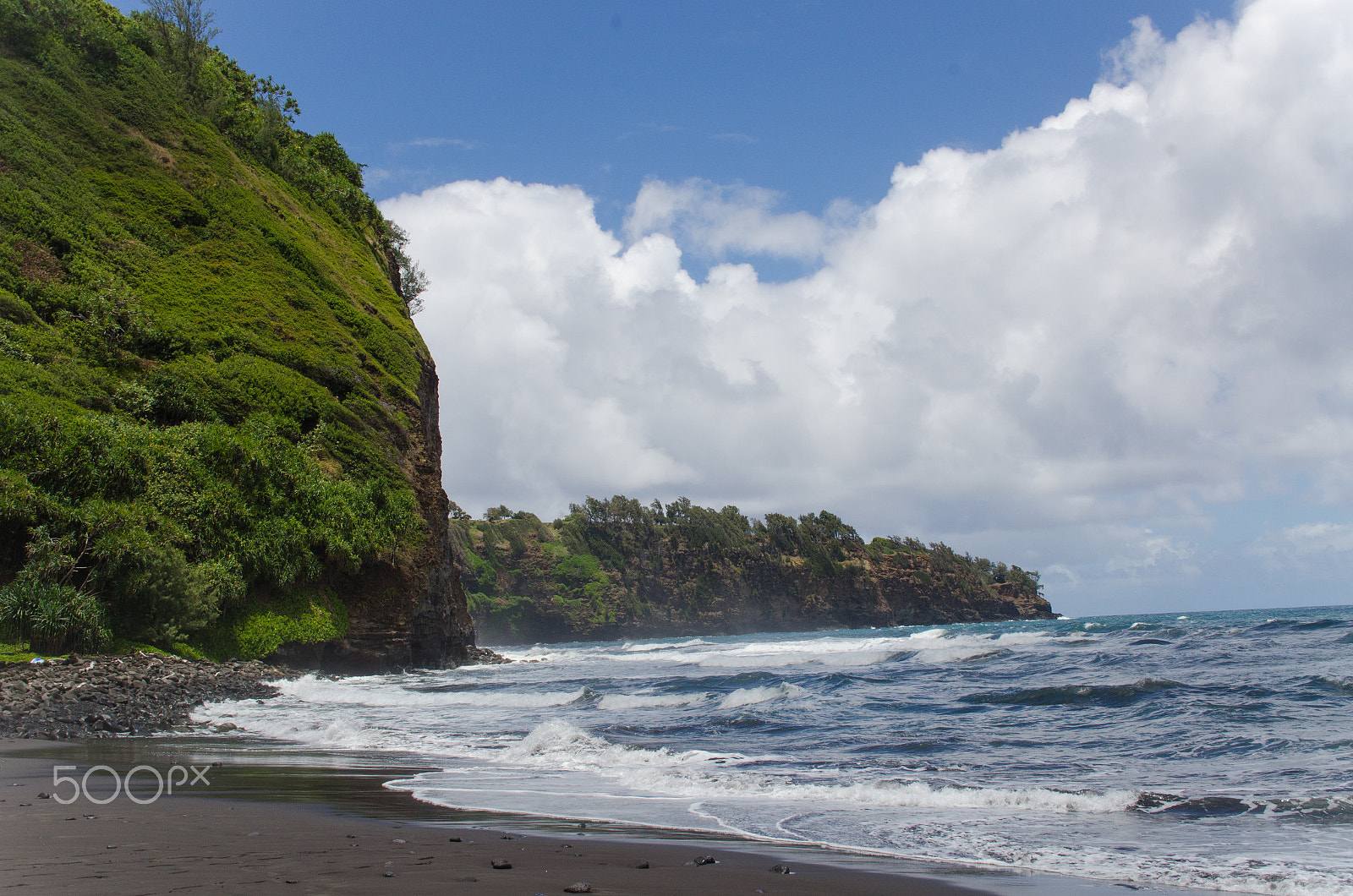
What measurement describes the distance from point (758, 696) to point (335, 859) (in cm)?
1356

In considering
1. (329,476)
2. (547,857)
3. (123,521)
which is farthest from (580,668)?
(547,857)

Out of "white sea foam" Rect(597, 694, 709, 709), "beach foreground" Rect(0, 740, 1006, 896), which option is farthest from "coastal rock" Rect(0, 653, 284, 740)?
"white sea foam" Rect(597, 694, 709, 709)

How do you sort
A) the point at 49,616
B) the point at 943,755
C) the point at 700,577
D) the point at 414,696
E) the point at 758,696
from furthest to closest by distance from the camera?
the point at 700,577, the point at 414,696, the point at 758,696, the point at 49,616, the point at 943,755

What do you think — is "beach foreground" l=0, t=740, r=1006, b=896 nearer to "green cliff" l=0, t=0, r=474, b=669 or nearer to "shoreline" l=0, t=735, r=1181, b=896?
"shoreline" l=0, t=735, r=1181, b=896

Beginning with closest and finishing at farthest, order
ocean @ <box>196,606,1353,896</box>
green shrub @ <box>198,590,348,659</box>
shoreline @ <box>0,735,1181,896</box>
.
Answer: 1. shoreline @ <box>0,735,1181,896</box>
2. ocean @ <box>196,606,1353,896</box>
3. green shrub @ <box>198,590,348,659</box>

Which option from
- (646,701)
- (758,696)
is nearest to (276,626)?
(646,701)

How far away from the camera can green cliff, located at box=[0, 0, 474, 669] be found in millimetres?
18797

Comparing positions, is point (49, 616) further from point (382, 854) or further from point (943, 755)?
point (943, 755)

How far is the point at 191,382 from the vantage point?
2667 cm

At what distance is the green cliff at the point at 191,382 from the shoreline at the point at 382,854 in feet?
45.3

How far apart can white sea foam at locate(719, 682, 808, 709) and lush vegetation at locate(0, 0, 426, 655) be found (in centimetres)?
1387

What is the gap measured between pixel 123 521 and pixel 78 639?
113 inches

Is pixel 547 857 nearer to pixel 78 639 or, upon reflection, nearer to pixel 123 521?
pixel 78 639

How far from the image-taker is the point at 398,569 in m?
28.9
